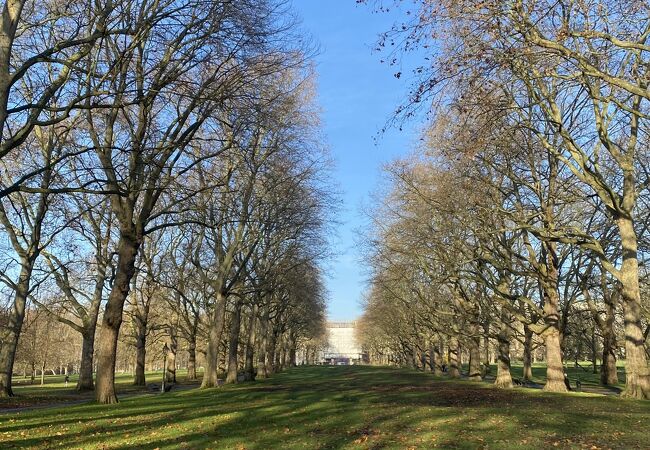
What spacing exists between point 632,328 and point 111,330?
17.9 meters

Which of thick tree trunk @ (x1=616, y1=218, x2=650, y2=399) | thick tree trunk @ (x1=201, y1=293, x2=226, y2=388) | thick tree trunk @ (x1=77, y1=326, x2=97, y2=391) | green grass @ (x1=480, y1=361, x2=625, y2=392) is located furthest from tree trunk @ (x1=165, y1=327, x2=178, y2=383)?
thick tree trunk @ (x1=616, y1=218, x2=650, y2=399)

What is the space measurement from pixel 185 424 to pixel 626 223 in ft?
52.6

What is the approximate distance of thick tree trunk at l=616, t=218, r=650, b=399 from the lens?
720 inches

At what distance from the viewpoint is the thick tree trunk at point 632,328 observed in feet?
60.0

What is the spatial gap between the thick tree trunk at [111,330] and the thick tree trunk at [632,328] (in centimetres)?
1721

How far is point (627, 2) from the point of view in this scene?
11656 millimetres

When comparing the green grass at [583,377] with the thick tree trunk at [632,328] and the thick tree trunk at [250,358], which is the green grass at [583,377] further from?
the thick tree trunk at [250,358]

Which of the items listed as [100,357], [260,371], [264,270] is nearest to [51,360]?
[260,371]

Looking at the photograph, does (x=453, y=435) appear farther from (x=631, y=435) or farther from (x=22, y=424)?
(x=22, y=424)

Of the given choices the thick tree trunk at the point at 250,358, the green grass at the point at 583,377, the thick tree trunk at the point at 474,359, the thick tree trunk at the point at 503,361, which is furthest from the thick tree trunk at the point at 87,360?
the green grass at the point at 583,377

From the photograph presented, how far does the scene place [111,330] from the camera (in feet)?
59.0

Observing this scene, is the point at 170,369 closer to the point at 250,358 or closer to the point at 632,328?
the point at 250,358

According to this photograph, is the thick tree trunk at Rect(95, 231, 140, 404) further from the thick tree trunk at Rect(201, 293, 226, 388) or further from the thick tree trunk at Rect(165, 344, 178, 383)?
the thick tree trunk at Rect(165, 344, 178, 383)

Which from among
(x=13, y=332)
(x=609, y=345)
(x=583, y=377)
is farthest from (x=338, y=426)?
(x=583, y=377)
